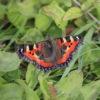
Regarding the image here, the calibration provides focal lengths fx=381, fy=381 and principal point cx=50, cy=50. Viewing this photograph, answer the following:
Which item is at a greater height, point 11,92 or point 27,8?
point 27,8

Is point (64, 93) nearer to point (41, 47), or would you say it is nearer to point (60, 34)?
point (41, 47)

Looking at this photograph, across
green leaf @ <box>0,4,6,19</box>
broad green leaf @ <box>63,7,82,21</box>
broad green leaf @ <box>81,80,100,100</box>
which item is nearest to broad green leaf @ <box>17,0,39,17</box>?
green leaf @ <box>0,4,6,19</box>

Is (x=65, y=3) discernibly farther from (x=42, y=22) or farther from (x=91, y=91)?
(x=91, y=91)

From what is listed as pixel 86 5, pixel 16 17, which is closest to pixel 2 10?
pixel 16 17

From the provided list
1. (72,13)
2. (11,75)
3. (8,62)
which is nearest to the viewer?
(8,62)

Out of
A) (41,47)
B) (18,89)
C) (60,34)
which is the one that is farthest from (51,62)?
(60,34)

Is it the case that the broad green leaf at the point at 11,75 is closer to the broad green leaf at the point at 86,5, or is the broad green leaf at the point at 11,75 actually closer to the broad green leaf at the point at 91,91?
the broad green leaf at the point at 91,91
